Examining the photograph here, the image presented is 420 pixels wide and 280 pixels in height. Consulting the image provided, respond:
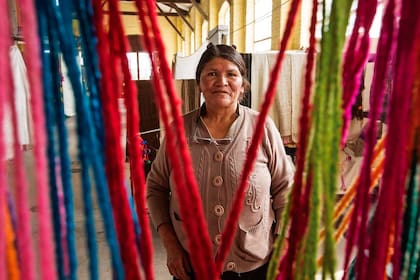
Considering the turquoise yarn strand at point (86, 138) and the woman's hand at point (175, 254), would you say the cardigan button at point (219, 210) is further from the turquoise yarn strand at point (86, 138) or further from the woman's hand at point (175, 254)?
the turquoise yarn strand at point (86, 138)

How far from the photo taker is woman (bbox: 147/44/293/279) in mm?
956

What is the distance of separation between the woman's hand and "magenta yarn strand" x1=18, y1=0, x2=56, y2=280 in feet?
2.49

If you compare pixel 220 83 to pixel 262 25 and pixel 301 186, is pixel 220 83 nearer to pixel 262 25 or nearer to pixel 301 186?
pixel 301 186

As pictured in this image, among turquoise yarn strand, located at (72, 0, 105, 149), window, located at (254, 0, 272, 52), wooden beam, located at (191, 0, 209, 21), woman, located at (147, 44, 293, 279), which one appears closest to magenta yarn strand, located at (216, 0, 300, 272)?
turquoise yarn strand, located at (72, 0, 105, 149)

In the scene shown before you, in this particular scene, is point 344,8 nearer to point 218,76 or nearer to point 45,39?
point 45,39

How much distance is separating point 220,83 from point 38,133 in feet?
2.80

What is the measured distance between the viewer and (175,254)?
0.97 meters

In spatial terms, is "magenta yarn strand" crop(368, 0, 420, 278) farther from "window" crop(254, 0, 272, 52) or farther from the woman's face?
"window" crop(254, 0, 272, 52)

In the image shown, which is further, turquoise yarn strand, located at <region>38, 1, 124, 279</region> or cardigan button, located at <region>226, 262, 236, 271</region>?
cardigan button, located at <region>226, 262, 236, 271</region>

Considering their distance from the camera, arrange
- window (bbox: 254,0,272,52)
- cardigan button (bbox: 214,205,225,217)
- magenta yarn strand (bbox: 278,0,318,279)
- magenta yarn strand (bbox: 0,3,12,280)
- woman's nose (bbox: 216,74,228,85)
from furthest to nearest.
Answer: window (bbox: 254,0,272,52), woman's nose (bbox: 216,74,228,85), cardigan button (bbox: 214,205,225,217), magenta yarn strand (bbox: 278,0,318,279), magenta yarn strand (bbox: 0,3,12,280)

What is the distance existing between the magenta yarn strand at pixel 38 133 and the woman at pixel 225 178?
2.29ft

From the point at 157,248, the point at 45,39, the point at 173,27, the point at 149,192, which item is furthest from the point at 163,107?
the point at 173,27

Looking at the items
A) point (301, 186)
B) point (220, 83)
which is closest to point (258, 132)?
point (301, 186)

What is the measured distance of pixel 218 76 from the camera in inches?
42.2
